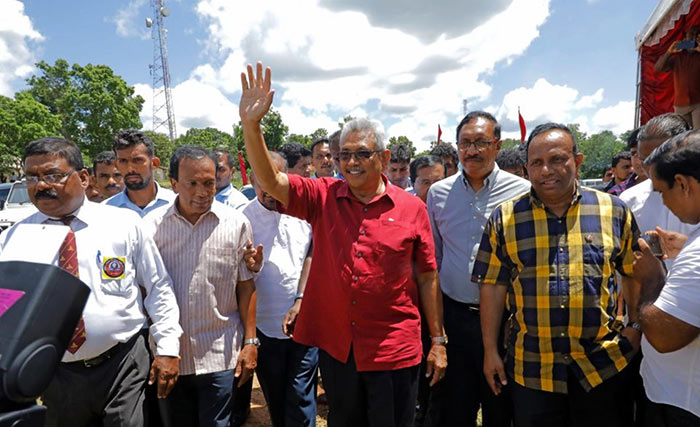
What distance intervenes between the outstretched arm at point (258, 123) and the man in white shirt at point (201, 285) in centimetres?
54

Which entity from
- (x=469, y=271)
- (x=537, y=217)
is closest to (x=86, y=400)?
(x=469, y=271)

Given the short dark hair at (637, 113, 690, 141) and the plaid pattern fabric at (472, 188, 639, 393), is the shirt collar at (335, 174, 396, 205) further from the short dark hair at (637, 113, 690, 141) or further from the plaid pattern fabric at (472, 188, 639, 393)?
the short dark hair at (637, 113, 690, 141)

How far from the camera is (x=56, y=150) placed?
2.09m

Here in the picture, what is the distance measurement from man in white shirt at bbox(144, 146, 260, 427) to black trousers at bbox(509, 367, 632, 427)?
1.57 m

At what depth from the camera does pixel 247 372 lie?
2592 millimetres

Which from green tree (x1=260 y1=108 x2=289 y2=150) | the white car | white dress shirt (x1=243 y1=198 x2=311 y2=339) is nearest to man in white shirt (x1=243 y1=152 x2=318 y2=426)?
white dress shirt (x1=243 y1=198 x2=311 y2=339)

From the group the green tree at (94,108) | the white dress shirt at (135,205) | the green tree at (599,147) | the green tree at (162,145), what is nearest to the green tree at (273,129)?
the green tree at (94,108)

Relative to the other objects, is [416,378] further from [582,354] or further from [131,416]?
[131,416]

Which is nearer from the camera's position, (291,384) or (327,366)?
(327,366)

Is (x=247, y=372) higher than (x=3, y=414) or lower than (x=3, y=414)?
lower

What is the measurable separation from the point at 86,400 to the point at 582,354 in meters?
2.41

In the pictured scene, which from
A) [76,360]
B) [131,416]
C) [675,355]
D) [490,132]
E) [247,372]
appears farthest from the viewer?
[490,132]

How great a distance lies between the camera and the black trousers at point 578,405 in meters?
2.10

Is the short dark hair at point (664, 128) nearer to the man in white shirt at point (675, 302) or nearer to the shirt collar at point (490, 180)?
the shirt collar at point (490, 180)
